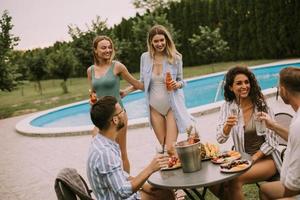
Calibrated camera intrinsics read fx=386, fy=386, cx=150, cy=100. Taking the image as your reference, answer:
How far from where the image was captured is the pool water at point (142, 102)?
13.4 meters

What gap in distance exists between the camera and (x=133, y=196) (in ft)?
9.07

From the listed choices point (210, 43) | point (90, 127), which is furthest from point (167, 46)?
point (210, 43)

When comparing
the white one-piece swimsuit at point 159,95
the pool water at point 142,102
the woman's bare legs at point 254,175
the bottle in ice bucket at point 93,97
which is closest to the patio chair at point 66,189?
the woman's bare legs at point 254,175

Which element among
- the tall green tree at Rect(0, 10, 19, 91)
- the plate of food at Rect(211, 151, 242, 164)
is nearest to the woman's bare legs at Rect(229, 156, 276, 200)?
the plate of food at Rect(211, 151, 242, 164)

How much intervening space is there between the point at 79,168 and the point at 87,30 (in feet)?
48.2

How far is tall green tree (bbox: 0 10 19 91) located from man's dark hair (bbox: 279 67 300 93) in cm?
1457

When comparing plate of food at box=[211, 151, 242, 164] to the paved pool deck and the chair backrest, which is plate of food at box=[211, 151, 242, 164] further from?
the paved pool deck

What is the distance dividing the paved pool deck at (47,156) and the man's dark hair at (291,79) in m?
3.34

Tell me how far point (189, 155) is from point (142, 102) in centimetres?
1277

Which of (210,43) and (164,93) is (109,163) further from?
(210,43)

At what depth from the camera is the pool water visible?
13447 mm

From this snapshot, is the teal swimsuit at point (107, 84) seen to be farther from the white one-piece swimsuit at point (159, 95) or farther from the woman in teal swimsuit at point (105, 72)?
the white one-piece swimsuit at point (159, 95)

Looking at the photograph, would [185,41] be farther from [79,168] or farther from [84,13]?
[79,168]

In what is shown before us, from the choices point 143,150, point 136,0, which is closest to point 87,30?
point 143,150
